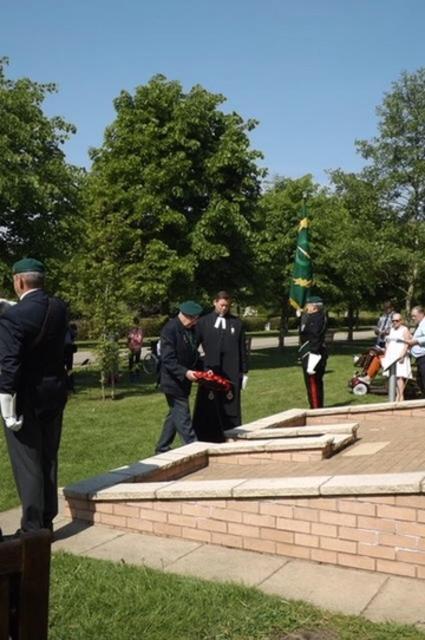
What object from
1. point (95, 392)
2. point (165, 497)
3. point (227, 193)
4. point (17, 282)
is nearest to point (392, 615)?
point (165, 497)

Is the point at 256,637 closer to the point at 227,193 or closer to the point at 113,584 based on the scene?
the point at 113,584

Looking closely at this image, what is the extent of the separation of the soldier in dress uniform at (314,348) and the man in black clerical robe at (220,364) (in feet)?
9.56

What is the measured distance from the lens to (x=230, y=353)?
27.5 ft

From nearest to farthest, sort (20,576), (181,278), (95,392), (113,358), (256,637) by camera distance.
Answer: (20,576)
(256,637)
(113,358)
(95,392)
(181,278)

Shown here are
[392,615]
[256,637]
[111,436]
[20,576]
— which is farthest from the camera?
[111,436]

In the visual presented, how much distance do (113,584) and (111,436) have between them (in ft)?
19.3

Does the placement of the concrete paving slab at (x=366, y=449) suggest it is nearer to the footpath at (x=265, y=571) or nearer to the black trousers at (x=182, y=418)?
the black trousers at (x=182, y=418)

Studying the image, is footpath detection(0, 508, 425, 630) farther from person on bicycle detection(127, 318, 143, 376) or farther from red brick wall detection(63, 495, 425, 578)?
person on bicycle detection(127, 318, 143, 376)

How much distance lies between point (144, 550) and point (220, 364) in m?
3.62

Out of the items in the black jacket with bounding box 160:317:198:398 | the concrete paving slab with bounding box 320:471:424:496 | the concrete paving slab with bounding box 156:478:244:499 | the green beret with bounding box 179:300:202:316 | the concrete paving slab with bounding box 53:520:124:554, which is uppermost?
the green beret with bounding box 179:300:202:316

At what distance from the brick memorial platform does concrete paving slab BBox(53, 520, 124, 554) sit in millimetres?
81

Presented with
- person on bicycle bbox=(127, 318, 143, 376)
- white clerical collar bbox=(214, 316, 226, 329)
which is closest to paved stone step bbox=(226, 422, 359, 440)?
white clerical collar bbox=(214, 316, 226, 329)

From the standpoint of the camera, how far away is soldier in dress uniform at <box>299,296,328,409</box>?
11109 mm

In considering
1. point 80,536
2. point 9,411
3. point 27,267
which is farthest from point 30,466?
point 27,267
